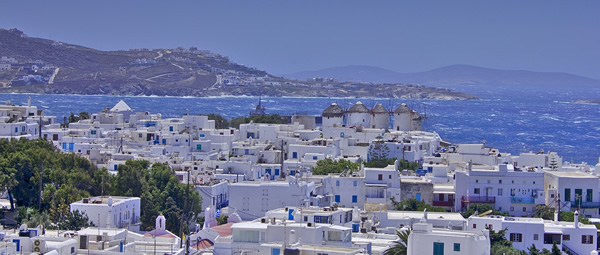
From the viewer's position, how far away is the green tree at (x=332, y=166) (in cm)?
4031

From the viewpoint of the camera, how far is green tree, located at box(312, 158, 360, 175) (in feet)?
132

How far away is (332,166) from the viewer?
40844 millimetres

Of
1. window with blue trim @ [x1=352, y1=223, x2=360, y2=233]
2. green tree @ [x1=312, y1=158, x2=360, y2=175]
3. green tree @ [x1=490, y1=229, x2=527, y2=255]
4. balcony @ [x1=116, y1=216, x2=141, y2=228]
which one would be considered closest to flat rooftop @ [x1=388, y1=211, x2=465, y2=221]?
green tree @ [x1=490, y1=229, x2=527, y2=255]

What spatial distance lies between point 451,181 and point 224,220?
35.0 ft

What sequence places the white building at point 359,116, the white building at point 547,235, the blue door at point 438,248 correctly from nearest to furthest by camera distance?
the blue door at point 438,248 < the white building at point 547,235 < the white building at point 359,116

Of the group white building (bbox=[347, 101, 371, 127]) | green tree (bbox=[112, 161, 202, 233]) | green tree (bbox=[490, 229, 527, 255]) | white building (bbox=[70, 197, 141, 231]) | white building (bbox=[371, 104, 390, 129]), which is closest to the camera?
green tree (bbox=[490, 229, 527, 255])

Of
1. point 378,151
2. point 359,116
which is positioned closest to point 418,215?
point 378,151

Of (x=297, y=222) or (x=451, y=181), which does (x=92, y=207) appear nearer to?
(x=297, y=222)

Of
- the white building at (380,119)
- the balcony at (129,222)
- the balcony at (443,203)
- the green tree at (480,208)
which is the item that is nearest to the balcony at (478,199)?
the balcony at (443,203)

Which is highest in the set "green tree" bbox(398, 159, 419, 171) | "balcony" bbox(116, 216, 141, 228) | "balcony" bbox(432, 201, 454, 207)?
"green tree" bbox(398, 159, 419, 171)

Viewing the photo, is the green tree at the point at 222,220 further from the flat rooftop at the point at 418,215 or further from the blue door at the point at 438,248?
the blue door at the point at 438,248

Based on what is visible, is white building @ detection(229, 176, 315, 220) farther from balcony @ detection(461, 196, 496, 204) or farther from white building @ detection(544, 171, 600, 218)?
white building @ detection(544, 171, 600, 218)

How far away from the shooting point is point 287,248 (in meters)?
19.9

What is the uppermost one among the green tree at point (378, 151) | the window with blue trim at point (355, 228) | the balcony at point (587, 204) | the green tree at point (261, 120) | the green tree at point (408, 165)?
the green tree at point (261, 120)
